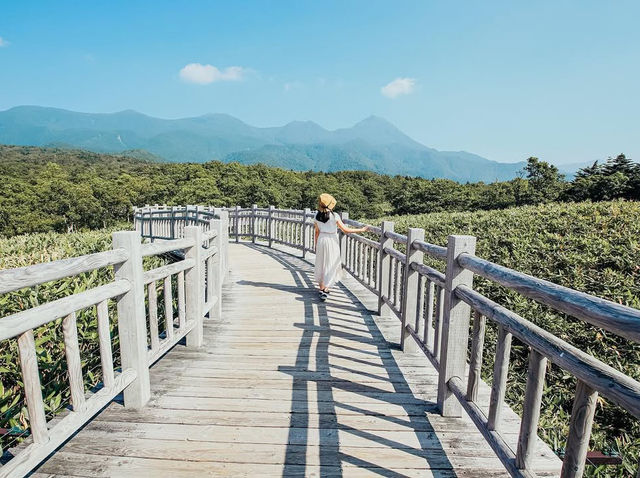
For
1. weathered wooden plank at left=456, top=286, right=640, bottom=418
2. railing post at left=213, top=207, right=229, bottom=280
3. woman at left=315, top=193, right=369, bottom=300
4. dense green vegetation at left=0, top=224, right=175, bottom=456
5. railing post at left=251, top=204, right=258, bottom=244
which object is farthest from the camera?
railing post at left=251, top=204, right=258, bottom=244

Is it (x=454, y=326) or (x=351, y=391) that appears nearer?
(x=454, y=326)

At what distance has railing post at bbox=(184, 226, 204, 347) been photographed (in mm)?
4039

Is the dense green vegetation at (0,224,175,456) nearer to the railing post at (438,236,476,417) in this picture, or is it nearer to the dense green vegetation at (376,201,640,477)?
the railing post at (438,236,476,417)

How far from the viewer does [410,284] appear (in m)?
4.07

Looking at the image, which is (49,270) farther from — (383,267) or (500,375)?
(383,267)

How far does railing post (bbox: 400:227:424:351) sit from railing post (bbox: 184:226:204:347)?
226cm

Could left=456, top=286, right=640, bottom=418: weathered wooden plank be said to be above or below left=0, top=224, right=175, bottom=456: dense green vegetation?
above

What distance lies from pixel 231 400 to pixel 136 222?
19.3m

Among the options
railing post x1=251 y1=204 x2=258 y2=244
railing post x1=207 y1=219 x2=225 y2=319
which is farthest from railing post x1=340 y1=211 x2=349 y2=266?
railing post x1=251 y1=204 x2=258 y2=244

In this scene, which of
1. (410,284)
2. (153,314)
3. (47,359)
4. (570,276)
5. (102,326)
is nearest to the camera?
(102,326)

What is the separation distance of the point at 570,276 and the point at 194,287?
221 inches

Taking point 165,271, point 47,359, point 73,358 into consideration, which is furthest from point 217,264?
point 73,358

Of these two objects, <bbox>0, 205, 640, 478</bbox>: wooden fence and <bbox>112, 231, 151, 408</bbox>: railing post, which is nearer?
<bbox>0, 205, 640, 478</bbox>: wooden fence

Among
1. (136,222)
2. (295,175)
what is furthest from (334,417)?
(295,175)
